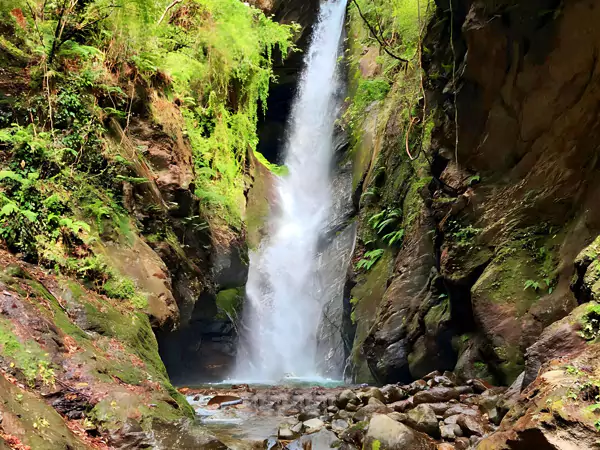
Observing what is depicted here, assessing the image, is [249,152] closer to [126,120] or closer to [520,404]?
[126,120]

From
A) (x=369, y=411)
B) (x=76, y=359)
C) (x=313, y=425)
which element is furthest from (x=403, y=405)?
(x=76, y=359)

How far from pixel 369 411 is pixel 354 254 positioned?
813cm

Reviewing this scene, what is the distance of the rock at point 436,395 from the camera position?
6.24 m

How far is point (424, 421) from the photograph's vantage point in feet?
16.8

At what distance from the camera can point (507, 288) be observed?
22.5 ft

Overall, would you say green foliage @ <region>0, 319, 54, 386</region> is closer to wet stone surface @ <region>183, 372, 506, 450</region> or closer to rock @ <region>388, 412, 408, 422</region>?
wet stone surface @ <region>183, 372, 506, 450</region>

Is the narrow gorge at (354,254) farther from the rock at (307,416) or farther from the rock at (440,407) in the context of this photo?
the rock at (440,407)

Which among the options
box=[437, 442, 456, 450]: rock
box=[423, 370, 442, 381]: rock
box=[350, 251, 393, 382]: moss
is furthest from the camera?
box=[350, 251, 393, 382]: moss

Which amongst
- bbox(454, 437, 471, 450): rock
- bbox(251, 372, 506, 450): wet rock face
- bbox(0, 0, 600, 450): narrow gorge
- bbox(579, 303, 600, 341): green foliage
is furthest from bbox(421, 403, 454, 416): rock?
bbox(579, 303, 600, 341): green foliage

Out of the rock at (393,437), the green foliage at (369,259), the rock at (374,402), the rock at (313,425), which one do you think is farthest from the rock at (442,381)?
the green foliage at (369,259)

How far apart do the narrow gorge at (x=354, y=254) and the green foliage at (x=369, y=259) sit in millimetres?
52

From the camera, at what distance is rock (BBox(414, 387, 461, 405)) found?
6242mm

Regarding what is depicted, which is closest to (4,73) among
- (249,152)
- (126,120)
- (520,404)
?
(126,120)

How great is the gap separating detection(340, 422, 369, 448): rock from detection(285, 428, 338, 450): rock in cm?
13
